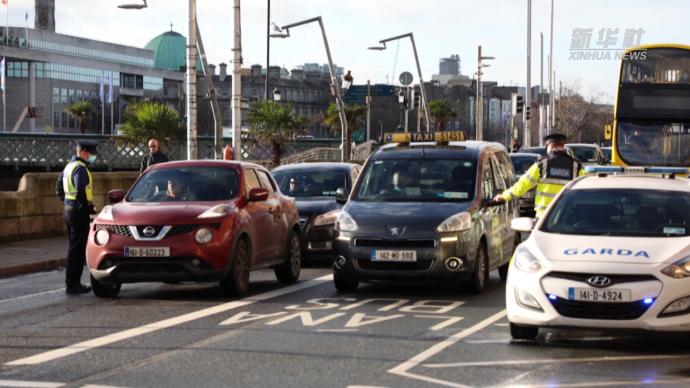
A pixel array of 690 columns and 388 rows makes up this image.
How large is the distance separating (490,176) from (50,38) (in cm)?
12772

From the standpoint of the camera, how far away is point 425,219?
14.6m

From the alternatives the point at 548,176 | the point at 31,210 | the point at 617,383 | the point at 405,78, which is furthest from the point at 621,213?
the point at 405,78

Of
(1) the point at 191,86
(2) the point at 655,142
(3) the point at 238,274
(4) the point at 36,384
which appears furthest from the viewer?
(1) the point at 191,86

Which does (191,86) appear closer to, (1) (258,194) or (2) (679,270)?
(1) (258,194)

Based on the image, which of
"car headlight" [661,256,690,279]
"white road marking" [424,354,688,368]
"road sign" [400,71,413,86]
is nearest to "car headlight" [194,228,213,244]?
"white road marking" [424,354,688,368]

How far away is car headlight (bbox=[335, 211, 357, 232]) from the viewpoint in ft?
48.6

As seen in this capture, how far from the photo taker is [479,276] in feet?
49.5

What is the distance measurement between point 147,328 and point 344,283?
380 cm

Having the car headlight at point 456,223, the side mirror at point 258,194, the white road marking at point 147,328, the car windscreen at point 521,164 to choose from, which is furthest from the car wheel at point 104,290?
the car windscreen at point 521,164

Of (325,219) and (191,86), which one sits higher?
(191,86)

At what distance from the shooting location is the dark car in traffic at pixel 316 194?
19.5m

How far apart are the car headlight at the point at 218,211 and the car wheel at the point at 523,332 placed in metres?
4.50

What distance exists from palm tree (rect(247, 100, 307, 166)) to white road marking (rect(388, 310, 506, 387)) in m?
41.7

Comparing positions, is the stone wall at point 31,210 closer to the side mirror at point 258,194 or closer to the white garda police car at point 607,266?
the side mirror at point 258,194
